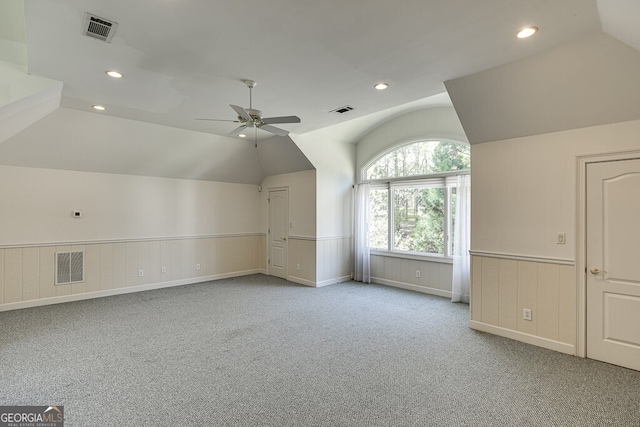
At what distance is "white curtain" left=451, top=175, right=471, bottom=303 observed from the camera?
5137 mm

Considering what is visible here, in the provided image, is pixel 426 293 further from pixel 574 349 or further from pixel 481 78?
pixel 481 78

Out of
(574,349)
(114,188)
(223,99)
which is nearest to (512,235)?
(574,349)

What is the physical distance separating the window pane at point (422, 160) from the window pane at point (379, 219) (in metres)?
0.38

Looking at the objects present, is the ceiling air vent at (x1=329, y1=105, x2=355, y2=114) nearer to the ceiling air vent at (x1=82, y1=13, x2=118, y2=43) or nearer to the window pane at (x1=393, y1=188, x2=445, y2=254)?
the window pane at (x1=393, y1=188, x2=445, y2=254)

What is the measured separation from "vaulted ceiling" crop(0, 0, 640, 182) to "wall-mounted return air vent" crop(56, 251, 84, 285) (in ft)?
5.20

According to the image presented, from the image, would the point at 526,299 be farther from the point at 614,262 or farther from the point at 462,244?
the point at 462,244

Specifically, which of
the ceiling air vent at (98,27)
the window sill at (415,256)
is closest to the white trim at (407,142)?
the window sill at (415,256)

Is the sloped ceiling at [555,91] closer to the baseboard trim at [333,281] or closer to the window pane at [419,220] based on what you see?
the window pane at [419,220]

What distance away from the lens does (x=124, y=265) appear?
5.87 m

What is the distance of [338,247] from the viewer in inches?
266

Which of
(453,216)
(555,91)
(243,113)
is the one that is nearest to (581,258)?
(555,91)

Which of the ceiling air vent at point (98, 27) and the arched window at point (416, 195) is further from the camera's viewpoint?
the arched window at point (416, 195)

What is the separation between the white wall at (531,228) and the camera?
3.29 metres

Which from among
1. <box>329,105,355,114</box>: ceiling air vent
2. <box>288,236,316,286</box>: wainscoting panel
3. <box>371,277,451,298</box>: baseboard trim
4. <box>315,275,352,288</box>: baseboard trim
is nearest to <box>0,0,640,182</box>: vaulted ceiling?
<box>329,105,355,114</box>: ceiling air vent
